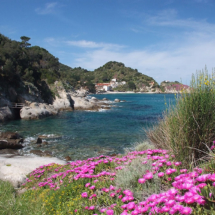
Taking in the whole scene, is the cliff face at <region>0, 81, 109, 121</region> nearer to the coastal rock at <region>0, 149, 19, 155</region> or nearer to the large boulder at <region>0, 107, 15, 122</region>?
the large boulder at <region>0, 107, 15, 122</region>

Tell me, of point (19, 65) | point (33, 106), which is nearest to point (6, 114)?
point (33, 106)

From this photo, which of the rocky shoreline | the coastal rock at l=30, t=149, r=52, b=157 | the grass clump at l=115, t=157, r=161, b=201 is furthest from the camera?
the rocky shoreline

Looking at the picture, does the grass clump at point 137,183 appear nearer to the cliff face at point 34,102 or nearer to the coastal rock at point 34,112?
the cliff face at point 34,102

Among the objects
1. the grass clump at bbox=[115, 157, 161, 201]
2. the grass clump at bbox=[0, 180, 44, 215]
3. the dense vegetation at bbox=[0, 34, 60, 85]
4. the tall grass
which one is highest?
the dense vegetation at bbox=[0, 34, 60, 85]

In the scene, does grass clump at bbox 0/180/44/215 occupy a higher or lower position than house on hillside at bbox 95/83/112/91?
lower

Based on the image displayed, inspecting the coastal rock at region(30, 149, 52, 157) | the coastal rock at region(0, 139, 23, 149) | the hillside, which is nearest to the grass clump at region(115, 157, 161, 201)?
the coastal rock at region(30, 149, 52, 157)

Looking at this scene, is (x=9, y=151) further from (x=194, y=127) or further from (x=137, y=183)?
(x=194, y=127)

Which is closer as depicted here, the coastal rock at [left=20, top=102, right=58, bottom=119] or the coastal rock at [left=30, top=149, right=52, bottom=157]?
the coastal rock at [left=30, top=149, right=52, bottom=157]

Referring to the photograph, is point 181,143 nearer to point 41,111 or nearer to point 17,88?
point 41,111

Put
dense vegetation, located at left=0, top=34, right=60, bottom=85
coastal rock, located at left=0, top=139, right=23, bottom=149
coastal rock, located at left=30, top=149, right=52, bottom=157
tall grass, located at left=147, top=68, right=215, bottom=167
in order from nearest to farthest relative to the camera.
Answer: tall grass, located at left=147, top=68, right=215, bottom=167
coastal rock, located at left=30, top=149, right=52, bottom=157
coastal rock, located at left=0, top=139, right=23, bottom=149
dense vegetation, located at left=0, top=34, right=60, bottom=85

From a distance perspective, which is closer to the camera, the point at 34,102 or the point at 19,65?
the point at 34,102

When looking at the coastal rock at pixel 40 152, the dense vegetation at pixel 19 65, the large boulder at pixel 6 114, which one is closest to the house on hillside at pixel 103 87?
the dense vegetation at pixel 19 65

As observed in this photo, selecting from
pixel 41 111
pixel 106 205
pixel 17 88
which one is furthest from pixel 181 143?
pixel 17 88

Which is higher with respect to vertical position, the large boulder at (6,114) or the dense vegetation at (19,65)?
the dense vegetation at (19,65)
